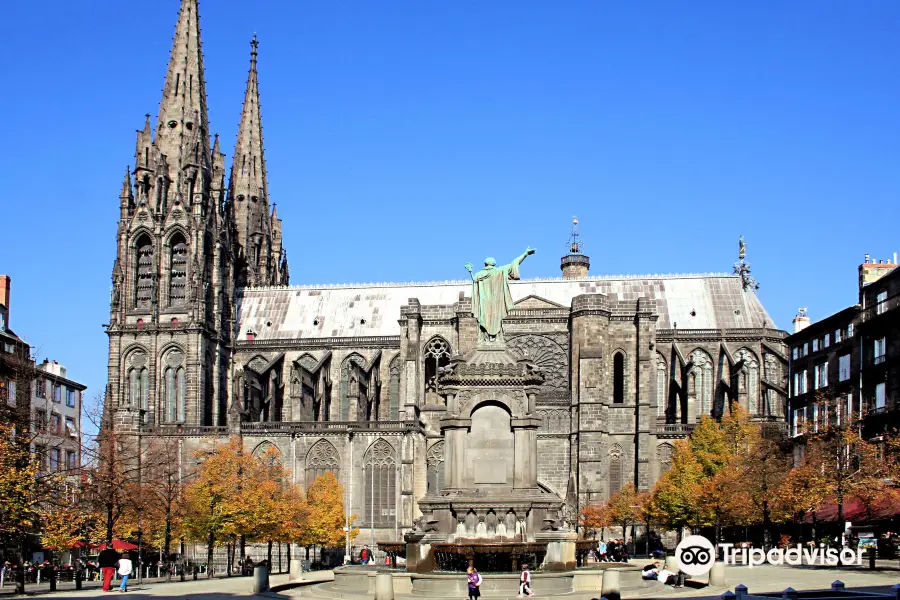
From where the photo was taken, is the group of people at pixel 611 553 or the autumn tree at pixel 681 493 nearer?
the group of people at pixel 611 553

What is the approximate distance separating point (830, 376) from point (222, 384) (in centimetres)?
4461

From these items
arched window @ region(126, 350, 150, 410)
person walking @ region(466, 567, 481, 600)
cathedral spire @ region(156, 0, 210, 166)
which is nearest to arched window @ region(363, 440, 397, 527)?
arched window @ region(126, 350, 150, 410)

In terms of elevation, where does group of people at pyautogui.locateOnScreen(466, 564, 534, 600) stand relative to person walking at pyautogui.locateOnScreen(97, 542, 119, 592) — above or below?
above

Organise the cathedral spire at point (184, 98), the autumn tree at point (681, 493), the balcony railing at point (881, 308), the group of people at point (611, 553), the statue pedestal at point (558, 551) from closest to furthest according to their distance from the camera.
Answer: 1. the statue pedestal at point (558, 551)
2. the group of people at point (611, 553)
3. the balcony railing at point (881, 308)
4. the autumn tree at point (681, 493)
5. the cathedral spire at point (184, 98)

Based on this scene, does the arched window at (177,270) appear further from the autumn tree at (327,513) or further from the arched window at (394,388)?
the autumn tree at (327,513)

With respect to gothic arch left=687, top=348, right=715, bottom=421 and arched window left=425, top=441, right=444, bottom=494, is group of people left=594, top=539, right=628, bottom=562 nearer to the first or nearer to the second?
arched window left=425, top=441, right=444, bottom=494

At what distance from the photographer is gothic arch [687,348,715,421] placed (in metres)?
93.1

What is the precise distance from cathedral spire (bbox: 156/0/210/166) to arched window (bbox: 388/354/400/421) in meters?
21.3

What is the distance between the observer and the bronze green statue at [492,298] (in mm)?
42531

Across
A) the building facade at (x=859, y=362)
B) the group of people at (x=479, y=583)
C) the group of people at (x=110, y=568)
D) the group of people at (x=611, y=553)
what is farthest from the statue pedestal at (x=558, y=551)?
the building facade at (x=859, y=362)

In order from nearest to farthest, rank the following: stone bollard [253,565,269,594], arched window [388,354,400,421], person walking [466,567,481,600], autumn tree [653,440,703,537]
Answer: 1. person walking [466,567,481,600]
2. stone bollard [253,565,269,594]
3. autumn tree [653,440,703,537]
4. arched window [388,354,400,421]

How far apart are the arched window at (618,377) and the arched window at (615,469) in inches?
136

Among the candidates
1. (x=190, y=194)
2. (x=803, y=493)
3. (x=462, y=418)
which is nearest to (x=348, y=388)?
(x=190, y=194)

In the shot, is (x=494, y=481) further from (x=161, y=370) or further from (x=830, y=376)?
(x=161, y=370)
